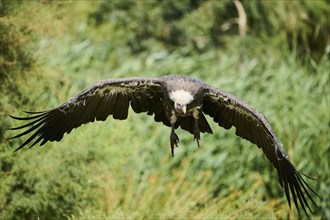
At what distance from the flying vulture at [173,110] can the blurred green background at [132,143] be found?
1186 millimetres

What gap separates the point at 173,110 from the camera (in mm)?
8141

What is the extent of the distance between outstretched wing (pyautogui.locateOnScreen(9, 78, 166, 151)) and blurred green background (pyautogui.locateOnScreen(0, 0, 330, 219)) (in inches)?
45.4

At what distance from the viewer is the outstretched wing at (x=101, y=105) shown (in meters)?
8.32

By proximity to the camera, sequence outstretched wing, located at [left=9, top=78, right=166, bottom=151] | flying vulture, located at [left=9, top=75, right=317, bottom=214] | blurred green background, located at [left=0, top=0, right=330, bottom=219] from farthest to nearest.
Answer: blurred green background, located at [left=0, top=0, right=330, bottom=219] → outstretched wing, located at [left=9, top=78, right=166, bottom=151] → flying vulture, located at [left=9, top=75, right=317, bottom=214]

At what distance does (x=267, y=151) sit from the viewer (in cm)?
857

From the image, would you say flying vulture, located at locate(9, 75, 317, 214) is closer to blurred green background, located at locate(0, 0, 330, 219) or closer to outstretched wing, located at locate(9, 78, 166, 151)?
outstretched wing, located at locate(9, 78, 166, 151)

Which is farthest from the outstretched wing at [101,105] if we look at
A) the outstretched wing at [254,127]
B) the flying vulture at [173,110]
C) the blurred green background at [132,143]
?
the blurred green background at [132,143]

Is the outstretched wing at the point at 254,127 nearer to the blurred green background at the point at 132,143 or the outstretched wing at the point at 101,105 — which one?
the outstretched wing at the point at 101,105

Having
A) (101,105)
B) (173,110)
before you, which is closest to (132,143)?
(101,105)

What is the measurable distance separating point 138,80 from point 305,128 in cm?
469

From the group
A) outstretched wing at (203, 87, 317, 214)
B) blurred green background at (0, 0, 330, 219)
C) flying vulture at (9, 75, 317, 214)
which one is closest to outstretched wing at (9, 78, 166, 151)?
flying vulture at (9, 75, 317, 214)

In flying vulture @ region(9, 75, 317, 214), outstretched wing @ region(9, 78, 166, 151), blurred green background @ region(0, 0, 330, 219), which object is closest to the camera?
flying vulture @ region(9, 75, 317, 214)

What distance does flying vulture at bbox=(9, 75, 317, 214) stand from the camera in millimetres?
8078

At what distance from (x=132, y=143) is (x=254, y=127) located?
3.17 meters
